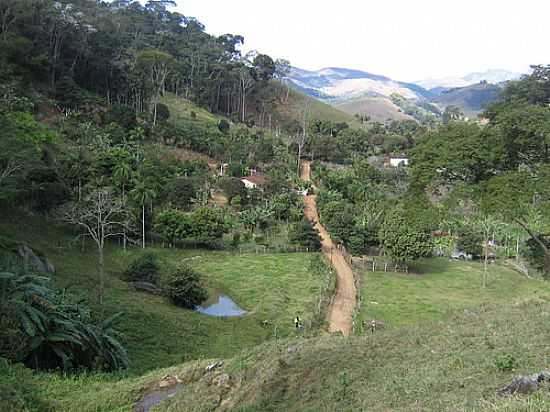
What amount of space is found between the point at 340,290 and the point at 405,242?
7626 mm

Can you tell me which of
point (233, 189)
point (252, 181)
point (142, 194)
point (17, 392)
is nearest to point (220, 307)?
point (142, 194)

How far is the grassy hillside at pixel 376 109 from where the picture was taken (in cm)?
15562

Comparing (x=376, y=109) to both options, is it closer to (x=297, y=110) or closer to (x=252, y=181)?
(x=297, y=110)

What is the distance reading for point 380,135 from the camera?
76.9m

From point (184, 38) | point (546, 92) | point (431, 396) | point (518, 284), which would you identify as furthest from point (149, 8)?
point (431, 396)

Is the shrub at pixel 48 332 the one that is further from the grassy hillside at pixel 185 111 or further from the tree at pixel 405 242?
the grassy hillside at pixel 185 111

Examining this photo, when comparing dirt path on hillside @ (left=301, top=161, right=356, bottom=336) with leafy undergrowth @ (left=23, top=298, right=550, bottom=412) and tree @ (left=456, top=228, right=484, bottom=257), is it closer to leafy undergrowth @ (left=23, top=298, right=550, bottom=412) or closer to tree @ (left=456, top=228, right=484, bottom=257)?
leafy undergrowth @ (left=23, top=298, right=550, bottom=412)

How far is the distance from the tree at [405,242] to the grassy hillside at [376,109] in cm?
12101

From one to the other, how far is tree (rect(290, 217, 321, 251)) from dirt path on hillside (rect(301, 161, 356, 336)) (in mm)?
1099

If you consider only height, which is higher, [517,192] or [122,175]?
[517,192]

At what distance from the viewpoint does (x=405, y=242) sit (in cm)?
3356

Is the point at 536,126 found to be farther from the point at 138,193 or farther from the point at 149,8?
the point at 149,8

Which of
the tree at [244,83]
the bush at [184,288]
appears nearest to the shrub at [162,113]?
the tree at [244,83]

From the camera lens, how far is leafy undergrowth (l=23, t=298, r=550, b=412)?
6355 mm
